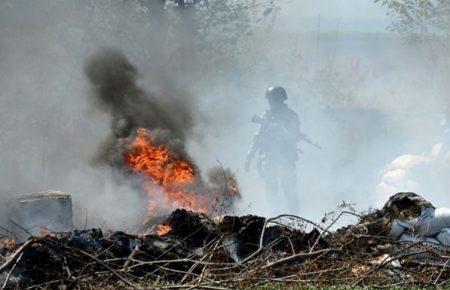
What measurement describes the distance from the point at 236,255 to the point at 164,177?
3.19 metres

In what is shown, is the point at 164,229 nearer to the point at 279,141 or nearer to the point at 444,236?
the point at 444,236

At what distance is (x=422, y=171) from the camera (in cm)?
1744

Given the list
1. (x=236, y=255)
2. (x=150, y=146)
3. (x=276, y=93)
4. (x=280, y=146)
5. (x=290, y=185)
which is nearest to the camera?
(x=236, y=255)

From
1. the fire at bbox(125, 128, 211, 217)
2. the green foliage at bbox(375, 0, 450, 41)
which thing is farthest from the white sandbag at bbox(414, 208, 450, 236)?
the green foliage at bbox(375, 0, 450, 41)

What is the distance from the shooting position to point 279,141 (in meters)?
13.1

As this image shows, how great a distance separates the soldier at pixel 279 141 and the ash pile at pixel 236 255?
5.02m

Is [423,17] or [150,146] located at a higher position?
[423,17]

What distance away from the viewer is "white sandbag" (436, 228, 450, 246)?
7.69m

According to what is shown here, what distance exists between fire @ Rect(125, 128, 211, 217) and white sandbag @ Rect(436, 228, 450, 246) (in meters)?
3.50

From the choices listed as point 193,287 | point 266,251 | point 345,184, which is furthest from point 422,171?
point 193,287

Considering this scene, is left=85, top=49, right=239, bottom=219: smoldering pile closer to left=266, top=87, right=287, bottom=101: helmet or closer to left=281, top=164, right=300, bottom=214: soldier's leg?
left=281, top=164, right=300, bottom=214: soldier's leg

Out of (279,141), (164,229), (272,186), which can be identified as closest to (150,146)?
(164,229)

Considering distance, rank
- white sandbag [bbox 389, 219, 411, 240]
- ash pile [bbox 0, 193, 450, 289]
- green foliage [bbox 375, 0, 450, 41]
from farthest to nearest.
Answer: green foliage [bbox 375, 0, 450, 41] < white sandbag [bbox 389, 219, 411, 240] < ash pile [bbox 0, 193, 450, 289]

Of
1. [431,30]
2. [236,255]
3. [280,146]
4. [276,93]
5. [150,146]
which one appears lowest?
[236,255]
